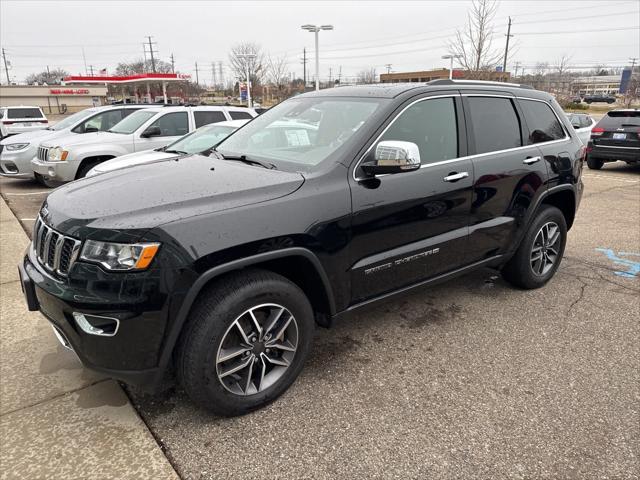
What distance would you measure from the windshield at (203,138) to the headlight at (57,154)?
2.08 metres

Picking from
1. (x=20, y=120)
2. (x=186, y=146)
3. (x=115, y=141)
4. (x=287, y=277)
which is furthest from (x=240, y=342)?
(x=20, y=120)

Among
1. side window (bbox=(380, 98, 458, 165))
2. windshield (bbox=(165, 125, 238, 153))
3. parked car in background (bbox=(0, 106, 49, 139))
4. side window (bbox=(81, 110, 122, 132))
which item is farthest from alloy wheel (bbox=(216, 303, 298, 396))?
parked car in background (bbox=(0, 106, 49, 139))

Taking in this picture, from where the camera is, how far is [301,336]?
275 cm

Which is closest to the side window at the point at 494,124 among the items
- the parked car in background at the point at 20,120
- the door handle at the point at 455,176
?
the door handle at the point at 455,176

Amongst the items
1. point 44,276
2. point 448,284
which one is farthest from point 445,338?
point 44,276

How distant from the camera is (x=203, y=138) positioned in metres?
7.31

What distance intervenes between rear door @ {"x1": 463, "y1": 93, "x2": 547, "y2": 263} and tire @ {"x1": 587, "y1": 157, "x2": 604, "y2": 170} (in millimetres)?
10258

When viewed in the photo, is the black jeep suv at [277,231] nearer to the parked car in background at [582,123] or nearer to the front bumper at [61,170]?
the front bumper at [61,170]

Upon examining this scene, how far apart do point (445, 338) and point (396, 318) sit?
457 millimetres

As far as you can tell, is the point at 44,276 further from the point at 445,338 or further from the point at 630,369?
the point at 630,369

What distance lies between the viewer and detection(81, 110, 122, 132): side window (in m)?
9.78

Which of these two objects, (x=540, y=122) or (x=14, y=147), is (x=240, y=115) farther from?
(x=540, y=122)

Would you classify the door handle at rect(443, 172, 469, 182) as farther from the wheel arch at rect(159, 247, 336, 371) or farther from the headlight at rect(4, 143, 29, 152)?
the headlight at rect(4, 143, 29, 152)

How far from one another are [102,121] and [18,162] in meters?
1.80
